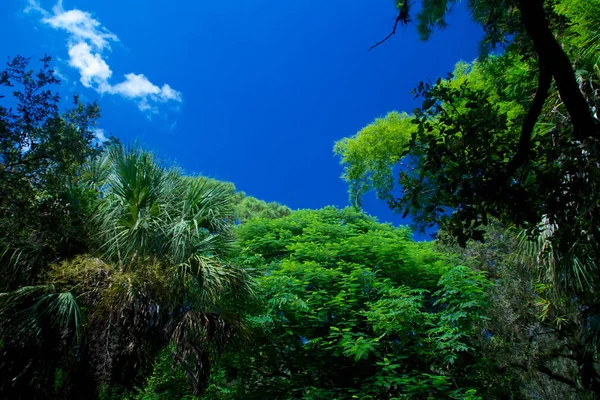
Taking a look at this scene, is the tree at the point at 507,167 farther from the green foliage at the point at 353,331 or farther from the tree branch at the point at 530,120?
the green foliage at the point at 353,331

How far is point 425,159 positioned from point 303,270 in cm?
672

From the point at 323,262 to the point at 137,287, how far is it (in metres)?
5.25

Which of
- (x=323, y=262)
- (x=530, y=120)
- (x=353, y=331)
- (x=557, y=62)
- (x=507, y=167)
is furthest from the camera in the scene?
(x=323, y=262)

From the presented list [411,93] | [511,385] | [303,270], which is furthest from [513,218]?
[511,385]

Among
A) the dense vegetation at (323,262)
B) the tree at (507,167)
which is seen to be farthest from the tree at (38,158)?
the tree at (507,167)

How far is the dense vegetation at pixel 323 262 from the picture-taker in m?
2.95

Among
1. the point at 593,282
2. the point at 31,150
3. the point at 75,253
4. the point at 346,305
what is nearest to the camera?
the point at 31,150

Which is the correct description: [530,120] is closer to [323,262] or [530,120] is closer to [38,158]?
[38,158]

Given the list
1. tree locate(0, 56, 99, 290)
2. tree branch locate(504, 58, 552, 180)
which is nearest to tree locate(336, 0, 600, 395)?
tree branch locate(504, 58, 552, 180)

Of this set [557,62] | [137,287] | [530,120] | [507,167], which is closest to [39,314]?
→ [137,287]

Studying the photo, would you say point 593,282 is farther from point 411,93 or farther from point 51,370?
point 51,370

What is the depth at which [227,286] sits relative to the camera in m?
6.89

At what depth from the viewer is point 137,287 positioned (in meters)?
5.91

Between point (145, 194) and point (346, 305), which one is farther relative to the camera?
point (346, 305)
